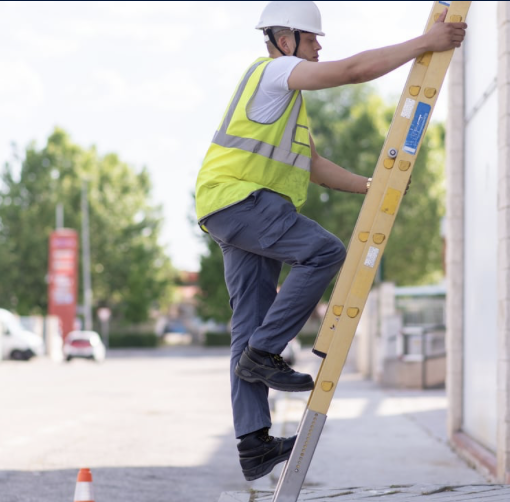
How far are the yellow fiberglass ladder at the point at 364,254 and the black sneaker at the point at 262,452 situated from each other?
13cm

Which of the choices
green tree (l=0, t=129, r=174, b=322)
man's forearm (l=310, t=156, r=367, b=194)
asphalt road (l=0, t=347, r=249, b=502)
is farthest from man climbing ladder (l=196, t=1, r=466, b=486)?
green tree (l=0, t=129, r=174, b=322)

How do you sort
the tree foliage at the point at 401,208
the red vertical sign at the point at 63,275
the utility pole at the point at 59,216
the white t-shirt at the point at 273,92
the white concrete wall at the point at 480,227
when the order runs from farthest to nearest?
the utility pole at the point at 59,216 → the red vertical sign at the point at 63,275 → the tree foliage at the point at 401,208 → the white concrete wall at the point at 480,227 → the white t-shirt at the point at 273,92

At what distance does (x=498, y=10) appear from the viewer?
26.7 feet

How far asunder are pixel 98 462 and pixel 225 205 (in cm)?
556

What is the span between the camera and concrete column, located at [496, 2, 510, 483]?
776 cm

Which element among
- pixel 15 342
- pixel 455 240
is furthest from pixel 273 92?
pixel 15 342

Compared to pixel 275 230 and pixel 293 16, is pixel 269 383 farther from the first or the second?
pixel 293 16

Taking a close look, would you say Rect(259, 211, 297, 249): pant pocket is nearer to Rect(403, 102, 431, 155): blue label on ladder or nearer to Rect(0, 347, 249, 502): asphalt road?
Rect(403, 102, 431, 155): blue label on ladder

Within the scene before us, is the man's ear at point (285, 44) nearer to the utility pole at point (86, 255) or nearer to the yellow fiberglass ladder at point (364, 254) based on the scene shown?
the yellow fiberglass ladder at point (364, 254)

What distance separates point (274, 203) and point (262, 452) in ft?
3.37

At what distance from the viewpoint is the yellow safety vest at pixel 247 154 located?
4.58m

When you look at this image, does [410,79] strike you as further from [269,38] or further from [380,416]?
[380,416]

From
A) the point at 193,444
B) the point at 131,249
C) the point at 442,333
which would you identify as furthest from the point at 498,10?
the point at 131,249

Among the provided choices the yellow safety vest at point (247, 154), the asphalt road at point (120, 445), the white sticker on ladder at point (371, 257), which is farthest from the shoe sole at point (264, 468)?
the asphalt road at point (120, 445)
